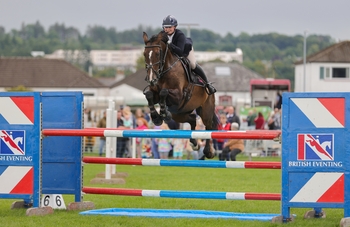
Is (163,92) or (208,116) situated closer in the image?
(163,92)

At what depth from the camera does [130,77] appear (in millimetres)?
98188

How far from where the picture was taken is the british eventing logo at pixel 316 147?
818 cm

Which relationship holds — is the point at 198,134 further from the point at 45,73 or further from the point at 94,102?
the point at 45,73

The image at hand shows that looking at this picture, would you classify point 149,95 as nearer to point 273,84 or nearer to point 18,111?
point 18,111

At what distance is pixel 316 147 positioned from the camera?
8.21 meters

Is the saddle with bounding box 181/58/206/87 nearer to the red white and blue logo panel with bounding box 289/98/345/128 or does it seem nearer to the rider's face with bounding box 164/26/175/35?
the rider's face with bounding box 164/26/175/35

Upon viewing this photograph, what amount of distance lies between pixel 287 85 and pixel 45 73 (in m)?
49.2

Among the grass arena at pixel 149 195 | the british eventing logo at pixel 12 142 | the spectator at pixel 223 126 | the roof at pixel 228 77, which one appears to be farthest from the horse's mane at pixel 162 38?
the roof at pixel 228 77

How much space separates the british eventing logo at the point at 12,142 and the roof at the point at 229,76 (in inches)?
2996

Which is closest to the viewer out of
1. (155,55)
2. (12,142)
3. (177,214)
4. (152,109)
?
(12,142)

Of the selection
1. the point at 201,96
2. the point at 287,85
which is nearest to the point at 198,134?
the point at 201,96

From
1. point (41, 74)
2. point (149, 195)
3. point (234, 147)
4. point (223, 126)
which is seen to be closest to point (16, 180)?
point (149, 195)

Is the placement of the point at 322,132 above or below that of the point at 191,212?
above

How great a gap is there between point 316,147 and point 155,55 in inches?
105
